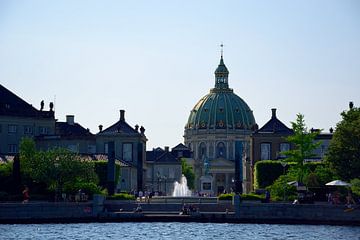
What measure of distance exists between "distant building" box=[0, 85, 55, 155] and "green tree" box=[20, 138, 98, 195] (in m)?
30.1

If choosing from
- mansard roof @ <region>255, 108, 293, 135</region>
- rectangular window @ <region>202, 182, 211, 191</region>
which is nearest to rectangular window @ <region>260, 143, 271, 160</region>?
mansard roof @ <region>255, 108, 293, 135</region>

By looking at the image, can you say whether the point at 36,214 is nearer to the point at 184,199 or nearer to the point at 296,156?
the point at 184,199

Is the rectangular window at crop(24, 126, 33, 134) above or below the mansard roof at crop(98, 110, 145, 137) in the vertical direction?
below

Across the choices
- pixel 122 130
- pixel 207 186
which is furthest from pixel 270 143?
pixel 207 186

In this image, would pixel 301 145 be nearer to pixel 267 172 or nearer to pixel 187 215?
pixel 267 172

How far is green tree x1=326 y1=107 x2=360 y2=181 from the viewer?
107875mm

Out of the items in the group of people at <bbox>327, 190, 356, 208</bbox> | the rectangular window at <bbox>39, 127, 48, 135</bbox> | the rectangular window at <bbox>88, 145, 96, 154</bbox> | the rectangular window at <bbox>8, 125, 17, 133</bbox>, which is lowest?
the group of people at <bbox>327, 190, 356, 208</bbox>

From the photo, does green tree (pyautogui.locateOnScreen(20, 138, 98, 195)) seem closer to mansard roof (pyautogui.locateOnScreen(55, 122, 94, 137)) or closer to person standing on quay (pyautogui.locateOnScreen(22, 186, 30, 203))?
person standing on quay (pyautogui.locateOnScreen(22, 186, 30, 203))

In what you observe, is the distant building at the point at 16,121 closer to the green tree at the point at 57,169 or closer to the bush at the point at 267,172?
the bush at the point at 267,172

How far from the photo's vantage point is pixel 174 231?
88.1 m

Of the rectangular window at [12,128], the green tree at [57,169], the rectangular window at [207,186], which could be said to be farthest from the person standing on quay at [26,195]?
the rectangular window at [207,186]

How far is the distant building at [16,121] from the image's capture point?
14825 centimetres

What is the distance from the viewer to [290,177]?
11819 centimetres

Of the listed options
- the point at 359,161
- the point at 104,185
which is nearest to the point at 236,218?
the point at 359,161
